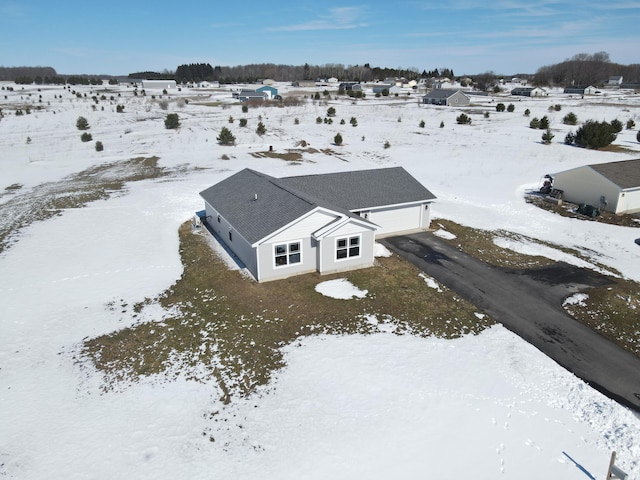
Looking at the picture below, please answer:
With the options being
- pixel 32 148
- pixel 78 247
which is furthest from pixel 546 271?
pixel 32 148

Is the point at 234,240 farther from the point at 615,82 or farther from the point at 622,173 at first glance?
the point at 615,82

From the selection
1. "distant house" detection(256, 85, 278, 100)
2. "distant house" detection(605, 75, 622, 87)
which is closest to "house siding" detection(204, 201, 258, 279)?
"distant house" detection(256, 85, 278, 100)

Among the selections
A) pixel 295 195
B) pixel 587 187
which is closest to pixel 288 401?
pixel 295 195

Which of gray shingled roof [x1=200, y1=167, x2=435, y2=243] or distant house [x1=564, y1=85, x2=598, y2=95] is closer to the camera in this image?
gray shingled roof [x1=200, y1=167, x2=435, y2=243]

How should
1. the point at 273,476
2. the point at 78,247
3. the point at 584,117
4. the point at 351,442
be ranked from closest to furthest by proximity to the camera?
the point at 273,476, the point at 351,442, the point at 78,247, the point at 584,117

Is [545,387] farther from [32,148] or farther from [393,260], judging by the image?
[32,148]

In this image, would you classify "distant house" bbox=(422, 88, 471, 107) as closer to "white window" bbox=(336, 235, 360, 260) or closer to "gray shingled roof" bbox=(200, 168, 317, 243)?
"gray shingled roof" bbox=(200, 168, 317, 243)

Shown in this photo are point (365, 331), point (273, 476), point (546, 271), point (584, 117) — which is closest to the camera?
point (273, 476)

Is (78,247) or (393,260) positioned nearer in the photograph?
(393,260)
